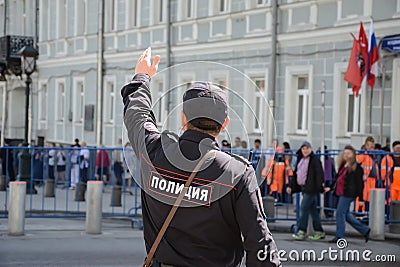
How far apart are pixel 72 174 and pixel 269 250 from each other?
13.8 metres

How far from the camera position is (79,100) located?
31.9m

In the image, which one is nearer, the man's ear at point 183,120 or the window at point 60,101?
the man's ear at point 183,120

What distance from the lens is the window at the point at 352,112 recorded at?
1844 cm

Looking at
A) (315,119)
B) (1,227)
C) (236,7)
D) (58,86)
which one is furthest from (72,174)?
(58,86)

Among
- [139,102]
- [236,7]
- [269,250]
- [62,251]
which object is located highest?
[236,7]

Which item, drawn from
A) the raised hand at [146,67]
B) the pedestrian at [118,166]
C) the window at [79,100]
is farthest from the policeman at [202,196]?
the window at [79,100]

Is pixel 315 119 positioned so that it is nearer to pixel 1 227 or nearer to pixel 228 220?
pixel 1 227

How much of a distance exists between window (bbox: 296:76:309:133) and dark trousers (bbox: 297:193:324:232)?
7.74 metres

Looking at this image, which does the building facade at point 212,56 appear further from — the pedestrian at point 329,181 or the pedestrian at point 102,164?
the pedestrian at point 102,164

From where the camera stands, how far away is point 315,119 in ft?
64.0

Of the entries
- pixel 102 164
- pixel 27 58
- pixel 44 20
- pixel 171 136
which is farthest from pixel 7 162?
pixel 44 20

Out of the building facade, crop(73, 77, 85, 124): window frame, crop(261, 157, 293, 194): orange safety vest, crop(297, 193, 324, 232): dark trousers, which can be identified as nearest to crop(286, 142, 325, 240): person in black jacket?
crop(297, 193, 324, 232): dark trousers

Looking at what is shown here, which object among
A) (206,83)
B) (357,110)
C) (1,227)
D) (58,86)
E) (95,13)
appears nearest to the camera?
(206,83)

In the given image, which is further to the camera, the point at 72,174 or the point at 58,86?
the point at 58,86
